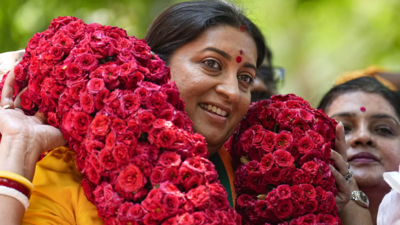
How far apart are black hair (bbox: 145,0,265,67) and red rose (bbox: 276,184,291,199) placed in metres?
1.12

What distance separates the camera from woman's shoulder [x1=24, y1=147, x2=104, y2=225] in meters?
2.49

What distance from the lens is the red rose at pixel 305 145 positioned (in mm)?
2941

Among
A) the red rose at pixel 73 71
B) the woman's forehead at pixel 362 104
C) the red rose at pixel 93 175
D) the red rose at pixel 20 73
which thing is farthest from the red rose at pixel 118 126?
the woman's forehead at pixel 362 104

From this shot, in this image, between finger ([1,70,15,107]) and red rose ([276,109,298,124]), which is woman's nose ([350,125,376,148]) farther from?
finger ([1,70,15,107])

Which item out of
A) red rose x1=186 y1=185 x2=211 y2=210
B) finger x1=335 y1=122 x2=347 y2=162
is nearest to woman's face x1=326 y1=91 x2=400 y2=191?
finger x1=335 y1=122 x2=347 y2=162

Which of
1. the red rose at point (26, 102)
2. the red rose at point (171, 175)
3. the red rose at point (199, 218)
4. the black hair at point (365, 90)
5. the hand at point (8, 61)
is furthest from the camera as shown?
the black hair at point (365, 90)

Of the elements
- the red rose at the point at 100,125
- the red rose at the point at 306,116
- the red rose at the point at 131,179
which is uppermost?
the red rose at the point at 306,116

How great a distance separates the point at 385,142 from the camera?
173 inches

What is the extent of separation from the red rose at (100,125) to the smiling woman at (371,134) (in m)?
2.73

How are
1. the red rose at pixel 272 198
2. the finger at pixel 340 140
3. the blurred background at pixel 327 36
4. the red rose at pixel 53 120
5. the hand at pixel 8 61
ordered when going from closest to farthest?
the red rose at pixel 53 120 → the red rose at pixel 272 198 → the hand at pixel 8 61 → the finger at pixel 340 140 → the blurred background at pixel 327 36

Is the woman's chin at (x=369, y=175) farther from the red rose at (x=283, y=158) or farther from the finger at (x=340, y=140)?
the red rose at (x=283, y=158)

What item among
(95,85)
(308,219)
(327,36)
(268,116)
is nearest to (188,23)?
(268,116)

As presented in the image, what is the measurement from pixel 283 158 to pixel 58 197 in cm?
137

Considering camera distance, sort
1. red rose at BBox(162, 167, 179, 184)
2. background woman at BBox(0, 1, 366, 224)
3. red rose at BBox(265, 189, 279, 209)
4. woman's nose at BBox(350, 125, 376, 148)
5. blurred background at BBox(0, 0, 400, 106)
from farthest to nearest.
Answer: blurred background at BBox(0, 0, 400, 106) < woman's nose at BBox(350, 125, 376, 148) < red rose at BBox(265, 189, 279, 209) < background woman at BBox(0, 1, 366, 224) < red rose at BBox(162, 167, 179, 184)
